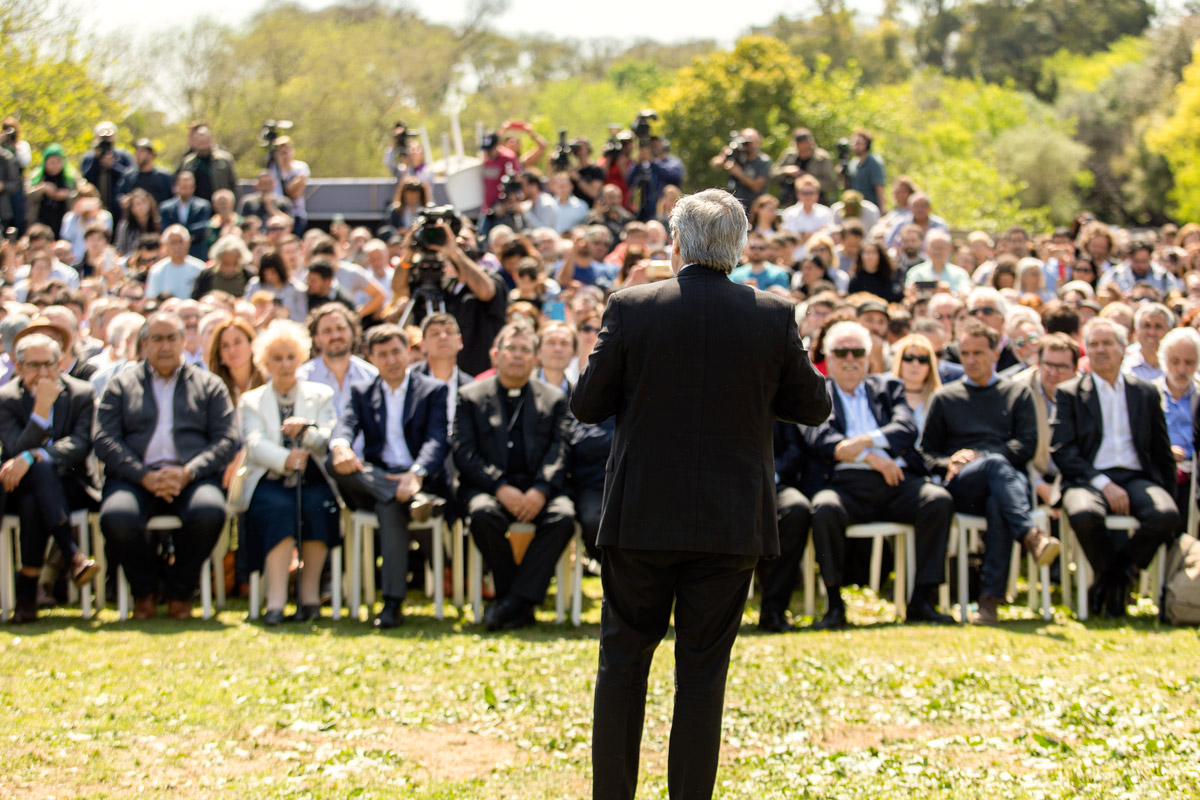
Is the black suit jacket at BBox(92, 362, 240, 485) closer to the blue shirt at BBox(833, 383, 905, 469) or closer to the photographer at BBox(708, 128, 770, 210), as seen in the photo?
the blue shirt at BBox(833, 383, 905, 469)

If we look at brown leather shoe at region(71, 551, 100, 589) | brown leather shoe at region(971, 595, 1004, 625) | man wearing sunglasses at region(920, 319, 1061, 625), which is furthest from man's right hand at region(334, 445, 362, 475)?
brown leather shoe at region(971, 595, 1004, 625)

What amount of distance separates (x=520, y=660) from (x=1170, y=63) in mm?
44560

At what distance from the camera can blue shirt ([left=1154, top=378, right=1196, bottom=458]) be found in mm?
7676

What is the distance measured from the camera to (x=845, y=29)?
205 ft

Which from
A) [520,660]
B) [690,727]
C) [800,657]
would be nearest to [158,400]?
[520,660]

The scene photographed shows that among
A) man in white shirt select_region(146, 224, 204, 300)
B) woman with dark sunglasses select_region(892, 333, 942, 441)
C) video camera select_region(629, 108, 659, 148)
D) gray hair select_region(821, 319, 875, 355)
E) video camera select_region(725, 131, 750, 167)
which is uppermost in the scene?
video camera select_region(629, 108, 659, 148)

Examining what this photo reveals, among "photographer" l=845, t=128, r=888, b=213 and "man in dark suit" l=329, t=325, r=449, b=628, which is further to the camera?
"photographer" l=845, t=128, r=888, b=213

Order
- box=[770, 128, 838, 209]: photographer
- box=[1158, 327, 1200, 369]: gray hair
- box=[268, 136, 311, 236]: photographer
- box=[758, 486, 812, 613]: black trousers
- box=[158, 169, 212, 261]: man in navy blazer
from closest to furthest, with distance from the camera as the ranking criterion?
1. box=[758, 486, 812, 613]: black trousers
2. box=[1158, 327, 1200, 369]: gray hair
3. box=[158, 169, 212, 261]: man in navy blazer
4. box=[268, 136, 311, 236]: photographer
5. box=[770, 128, 838, 209]: photographer

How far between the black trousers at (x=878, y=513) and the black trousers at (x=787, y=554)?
0.08 meters

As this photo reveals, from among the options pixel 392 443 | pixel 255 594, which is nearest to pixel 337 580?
pixel 255 594

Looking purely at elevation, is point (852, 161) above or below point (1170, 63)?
below

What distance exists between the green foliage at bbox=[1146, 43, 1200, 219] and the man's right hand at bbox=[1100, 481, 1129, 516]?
34.1m

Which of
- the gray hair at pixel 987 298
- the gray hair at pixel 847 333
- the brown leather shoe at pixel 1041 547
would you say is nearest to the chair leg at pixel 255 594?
the gray hair at pixel 847 333

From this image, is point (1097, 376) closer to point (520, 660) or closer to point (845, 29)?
point (520, 660)
